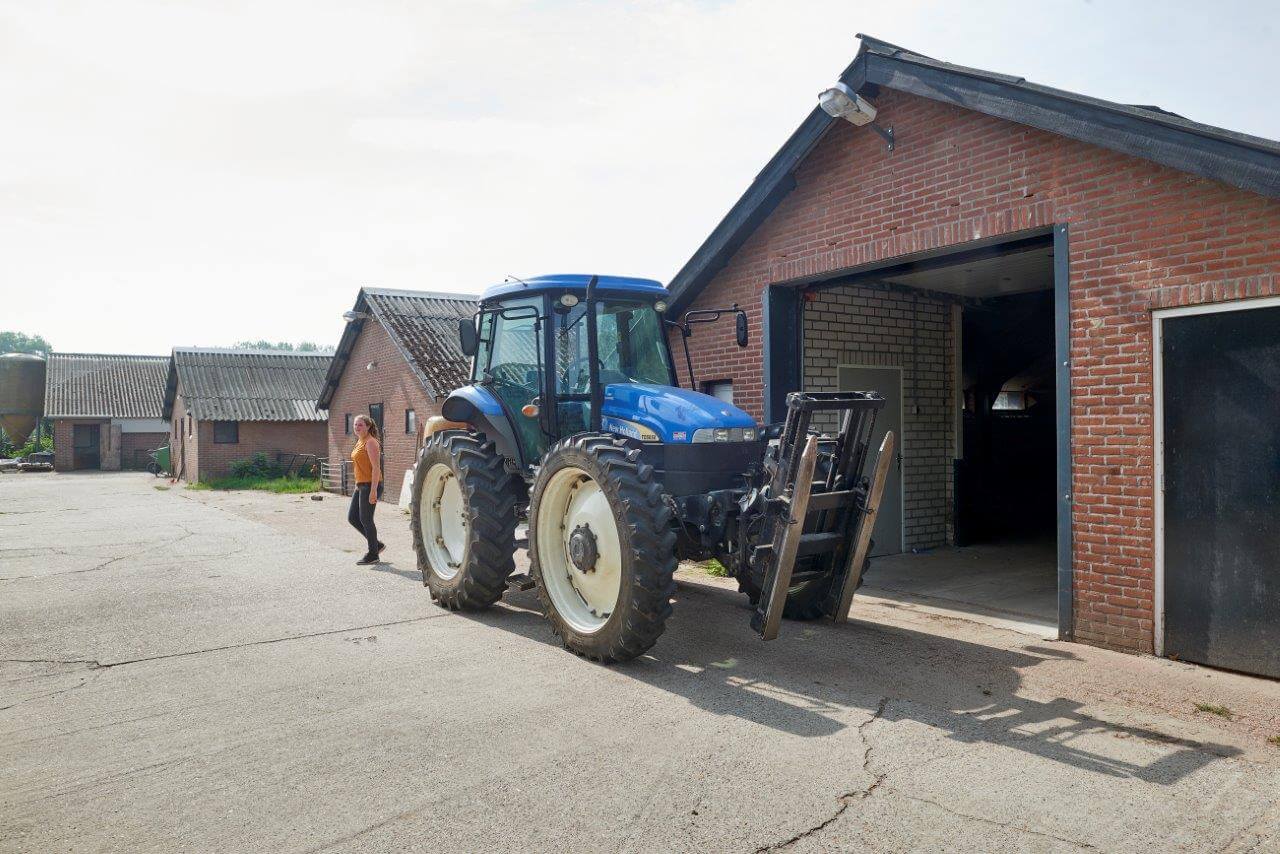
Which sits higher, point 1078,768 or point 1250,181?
point 1250,181

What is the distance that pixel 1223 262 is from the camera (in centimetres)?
579

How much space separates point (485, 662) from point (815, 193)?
5.53m

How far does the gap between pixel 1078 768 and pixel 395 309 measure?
1933cm

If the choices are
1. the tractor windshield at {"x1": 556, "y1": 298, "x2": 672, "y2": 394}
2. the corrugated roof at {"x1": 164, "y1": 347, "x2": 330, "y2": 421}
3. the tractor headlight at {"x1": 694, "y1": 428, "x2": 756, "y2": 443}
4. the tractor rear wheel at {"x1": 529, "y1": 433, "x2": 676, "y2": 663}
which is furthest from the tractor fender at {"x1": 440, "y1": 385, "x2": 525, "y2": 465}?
the corrugated roof at {"x1": 164, "y1": 347, "x2": 330, "y2": 421}

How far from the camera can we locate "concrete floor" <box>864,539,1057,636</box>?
7.71 meters

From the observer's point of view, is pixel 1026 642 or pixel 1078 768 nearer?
pixel 1078 768

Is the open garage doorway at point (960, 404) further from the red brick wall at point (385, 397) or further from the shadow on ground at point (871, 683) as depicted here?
the red brick wall at point (385, 397)

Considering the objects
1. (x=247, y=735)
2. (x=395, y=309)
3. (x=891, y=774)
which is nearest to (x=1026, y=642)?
(x=891, y=774)

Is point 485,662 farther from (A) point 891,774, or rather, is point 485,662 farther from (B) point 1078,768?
(B) point 1078,768

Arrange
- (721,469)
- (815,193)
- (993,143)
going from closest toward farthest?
1. (721,469)
2. (993,143)
3. (815,193)

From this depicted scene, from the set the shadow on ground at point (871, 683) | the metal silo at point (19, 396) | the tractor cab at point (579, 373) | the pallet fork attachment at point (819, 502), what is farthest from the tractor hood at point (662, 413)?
the metal silo at point (19, 396)

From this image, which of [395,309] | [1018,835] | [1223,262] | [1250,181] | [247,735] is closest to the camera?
[1018,835]

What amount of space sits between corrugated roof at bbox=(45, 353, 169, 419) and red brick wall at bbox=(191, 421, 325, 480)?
45.1ft

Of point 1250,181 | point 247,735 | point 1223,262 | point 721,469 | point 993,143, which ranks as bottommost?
point 247,735
